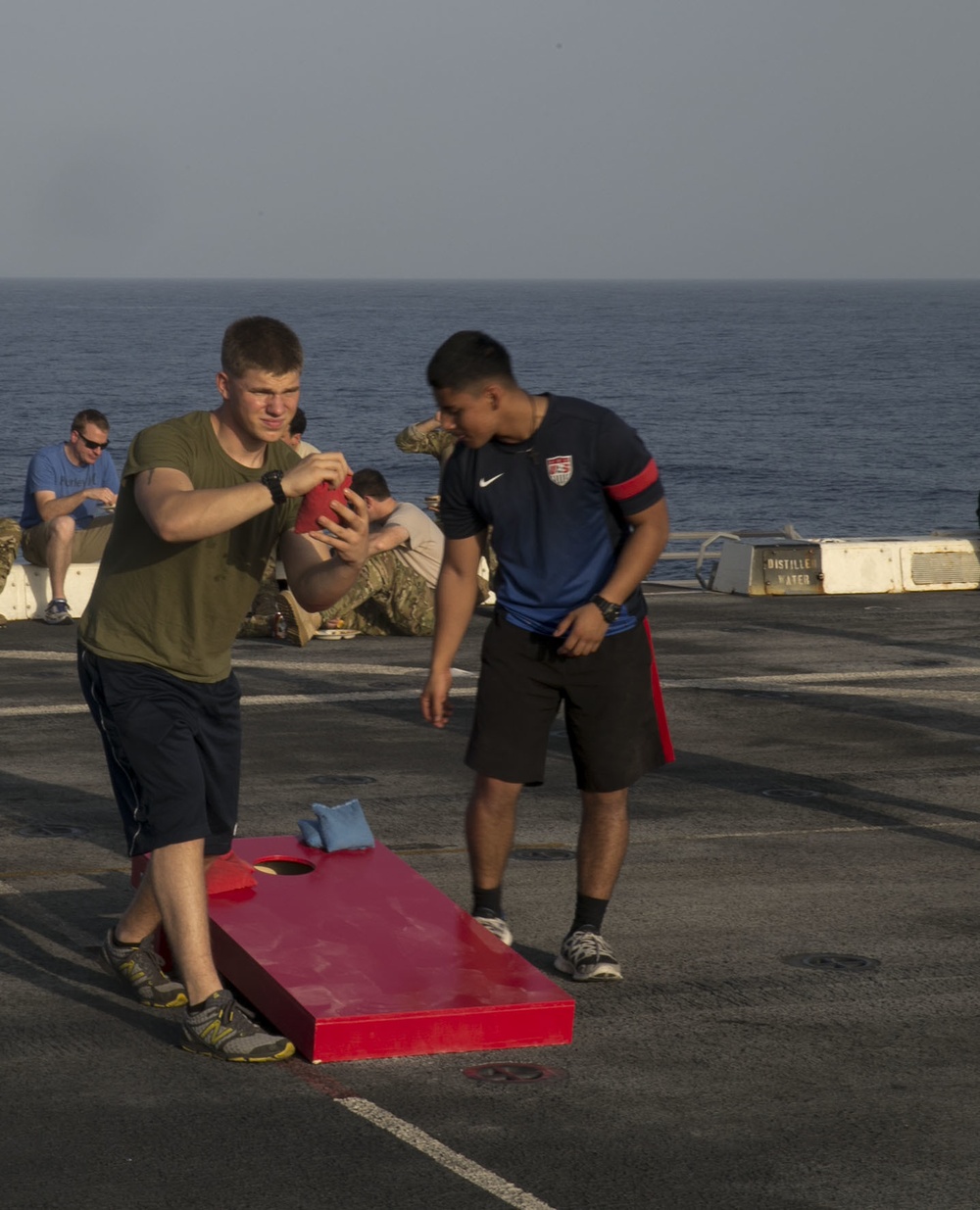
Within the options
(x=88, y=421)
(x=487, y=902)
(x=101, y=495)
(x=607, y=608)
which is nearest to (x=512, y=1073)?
(x=487, y=902)

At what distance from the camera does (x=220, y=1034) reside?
17.1ft

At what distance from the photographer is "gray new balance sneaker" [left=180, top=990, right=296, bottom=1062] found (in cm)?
519

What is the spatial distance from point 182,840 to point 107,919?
1.54 metres

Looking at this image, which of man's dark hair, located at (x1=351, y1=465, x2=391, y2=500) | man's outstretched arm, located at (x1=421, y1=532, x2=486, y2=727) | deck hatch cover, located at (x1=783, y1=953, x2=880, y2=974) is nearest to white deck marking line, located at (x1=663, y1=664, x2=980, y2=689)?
man's dark hair, located at (x1=351, y1=465, x2=391, y2=500)

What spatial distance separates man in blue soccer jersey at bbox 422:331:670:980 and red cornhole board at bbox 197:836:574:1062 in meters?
0.47

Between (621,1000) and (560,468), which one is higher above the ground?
(560,468)

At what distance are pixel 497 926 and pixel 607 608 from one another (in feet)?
3.81

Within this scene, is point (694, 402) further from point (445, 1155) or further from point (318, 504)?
point (445, 1155)

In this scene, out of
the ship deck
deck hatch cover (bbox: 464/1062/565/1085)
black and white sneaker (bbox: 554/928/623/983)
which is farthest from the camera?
black and white sneaker (bbox: 554/928/623/983)

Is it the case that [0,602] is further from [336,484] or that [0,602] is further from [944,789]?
[336,484]

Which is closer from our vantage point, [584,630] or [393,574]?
[584,630]

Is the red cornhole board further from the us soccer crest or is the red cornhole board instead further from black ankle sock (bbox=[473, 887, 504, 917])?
the us soccer crest

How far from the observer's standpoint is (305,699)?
37.6 feet

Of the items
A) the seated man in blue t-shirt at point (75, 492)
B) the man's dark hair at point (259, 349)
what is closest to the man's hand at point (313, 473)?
the man's dark hair at point (259, 349)
